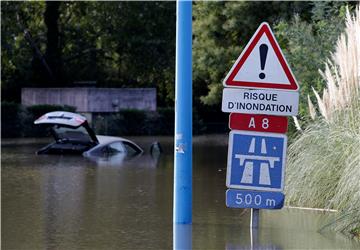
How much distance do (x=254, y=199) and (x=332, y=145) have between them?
3.00 meters

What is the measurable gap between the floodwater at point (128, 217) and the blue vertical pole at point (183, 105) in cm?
58

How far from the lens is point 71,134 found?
95.8 ft

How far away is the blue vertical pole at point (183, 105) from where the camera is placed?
10414 mm

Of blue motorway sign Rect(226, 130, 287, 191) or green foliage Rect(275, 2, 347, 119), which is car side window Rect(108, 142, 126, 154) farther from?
blue motorway sign Rect(226, 130, 287, 191)

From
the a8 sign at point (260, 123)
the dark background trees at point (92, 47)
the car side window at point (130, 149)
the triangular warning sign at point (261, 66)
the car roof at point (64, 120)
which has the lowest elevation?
the car side window at point (130, 149)

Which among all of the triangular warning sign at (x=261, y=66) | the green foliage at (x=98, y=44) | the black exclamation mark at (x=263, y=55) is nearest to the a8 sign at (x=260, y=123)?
the triangular warning sign at (x=261, y=66)

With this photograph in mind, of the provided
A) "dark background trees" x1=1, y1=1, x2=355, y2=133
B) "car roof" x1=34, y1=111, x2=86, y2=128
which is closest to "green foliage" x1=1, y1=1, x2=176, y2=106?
"dark background trees" x1=1, y1=1, x2=355, y2=133

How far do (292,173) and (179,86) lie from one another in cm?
225

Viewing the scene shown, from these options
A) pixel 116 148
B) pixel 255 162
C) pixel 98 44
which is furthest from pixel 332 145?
pixel 98 44

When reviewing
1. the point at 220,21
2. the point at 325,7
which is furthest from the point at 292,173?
the point at 220,21

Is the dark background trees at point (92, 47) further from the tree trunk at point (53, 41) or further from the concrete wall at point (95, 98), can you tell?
the concrete wall at point (95, 98)

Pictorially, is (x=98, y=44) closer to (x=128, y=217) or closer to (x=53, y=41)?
(x=53, y=41)

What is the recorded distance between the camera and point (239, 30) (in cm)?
2994

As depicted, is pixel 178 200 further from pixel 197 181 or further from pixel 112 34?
pixel 112 34
